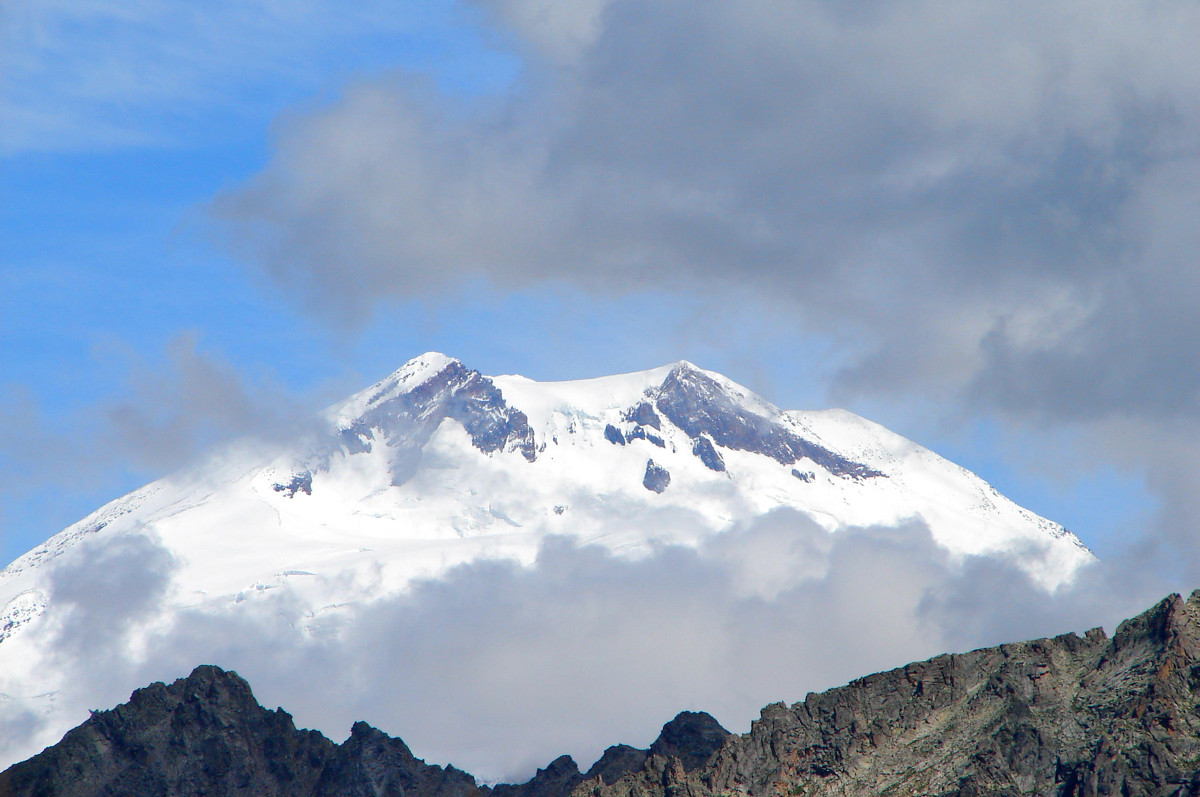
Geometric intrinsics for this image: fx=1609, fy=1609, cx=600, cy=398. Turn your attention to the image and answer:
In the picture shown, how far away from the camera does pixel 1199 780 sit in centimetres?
19812
